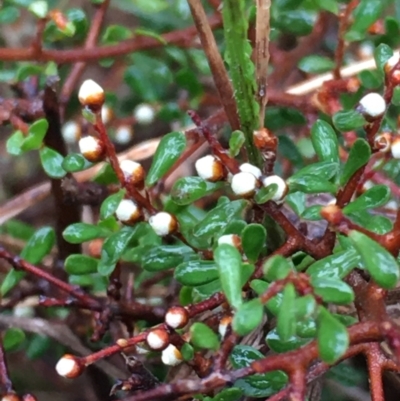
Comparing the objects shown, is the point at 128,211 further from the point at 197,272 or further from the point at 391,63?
the point at 391,63

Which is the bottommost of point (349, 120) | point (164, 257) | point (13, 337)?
point (13, 337)

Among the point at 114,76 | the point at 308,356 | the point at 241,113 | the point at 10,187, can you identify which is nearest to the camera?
the point at 308,356

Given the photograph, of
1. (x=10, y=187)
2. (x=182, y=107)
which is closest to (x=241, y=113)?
(x=182, y=107)

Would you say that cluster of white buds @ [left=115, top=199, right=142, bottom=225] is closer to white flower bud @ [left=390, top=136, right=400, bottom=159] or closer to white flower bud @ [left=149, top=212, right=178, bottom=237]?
white flower bud @ [left=149, top=212, right=178, bottom=237]

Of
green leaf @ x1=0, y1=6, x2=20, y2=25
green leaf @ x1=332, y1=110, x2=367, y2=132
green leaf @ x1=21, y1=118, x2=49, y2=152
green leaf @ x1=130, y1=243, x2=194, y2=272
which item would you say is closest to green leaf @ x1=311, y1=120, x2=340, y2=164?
green leaf @ x1=332, y1=110, x2=367, y2=132

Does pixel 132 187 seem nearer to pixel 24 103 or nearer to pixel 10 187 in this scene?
pixel 24 103

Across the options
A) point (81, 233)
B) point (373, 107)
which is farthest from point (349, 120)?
point (81, 233)
